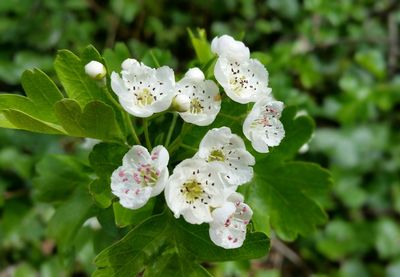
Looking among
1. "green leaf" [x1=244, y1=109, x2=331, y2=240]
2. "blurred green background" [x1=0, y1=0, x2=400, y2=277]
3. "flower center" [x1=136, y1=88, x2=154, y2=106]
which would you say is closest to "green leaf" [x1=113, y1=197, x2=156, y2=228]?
"flower center" [x1=136, y1=88, x2=154, y2=106]

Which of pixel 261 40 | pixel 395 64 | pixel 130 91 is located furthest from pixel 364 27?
pixel 130 91

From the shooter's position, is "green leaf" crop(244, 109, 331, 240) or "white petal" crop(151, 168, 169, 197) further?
"green leaf" crop(244, 109, 331, 240)

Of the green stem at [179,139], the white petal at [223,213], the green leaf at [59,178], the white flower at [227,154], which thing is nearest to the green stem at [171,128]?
the green stem at [179,139]

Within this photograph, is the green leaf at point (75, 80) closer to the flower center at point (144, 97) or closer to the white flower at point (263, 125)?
the flower center at point (144, 97)

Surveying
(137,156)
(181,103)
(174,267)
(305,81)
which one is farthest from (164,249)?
(305,81)

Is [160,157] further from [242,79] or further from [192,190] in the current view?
[242,79]

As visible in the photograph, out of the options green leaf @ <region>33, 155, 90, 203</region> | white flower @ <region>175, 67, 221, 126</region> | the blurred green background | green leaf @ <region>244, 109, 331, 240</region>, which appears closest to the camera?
white flower @ <region>175, 67, 221, 126</region>

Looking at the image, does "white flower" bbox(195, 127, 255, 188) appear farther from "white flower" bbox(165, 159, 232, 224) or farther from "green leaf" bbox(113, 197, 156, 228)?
"green leaf" bbox(113, 197, 156, 228)
